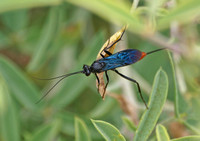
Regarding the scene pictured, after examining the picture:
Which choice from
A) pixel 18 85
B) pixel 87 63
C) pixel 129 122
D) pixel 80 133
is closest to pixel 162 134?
pixel 129 122

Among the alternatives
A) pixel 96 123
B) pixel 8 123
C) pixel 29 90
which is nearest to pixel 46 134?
pixel 8 123

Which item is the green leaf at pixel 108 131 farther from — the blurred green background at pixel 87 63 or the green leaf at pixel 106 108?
the green leaf at pixel 106 108

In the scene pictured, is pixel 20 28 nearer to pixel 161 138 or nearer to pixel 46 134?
pixel 46 134

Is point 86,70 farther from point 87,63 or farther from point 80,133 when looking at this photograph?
point 80,133

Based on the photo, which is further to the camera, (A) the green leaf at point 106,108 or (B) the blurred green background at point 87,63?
(A) the green leaf at point 106,108

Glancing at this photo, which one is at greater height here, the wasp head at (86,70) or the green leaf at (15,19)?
the green leaf at (15,19)

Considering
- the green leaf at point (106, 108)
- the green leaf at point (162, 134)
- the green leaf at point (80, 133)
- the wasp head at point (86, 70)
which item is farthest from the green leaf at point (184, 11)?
the green leaf at point (106, 108)
